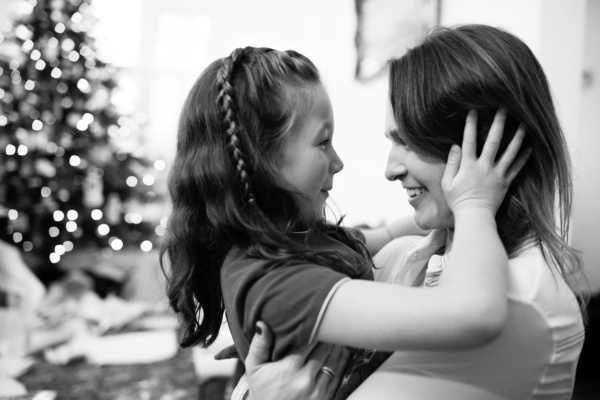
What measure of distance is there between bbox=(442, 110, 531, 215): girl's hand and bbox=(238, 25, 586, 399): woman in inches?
1.2

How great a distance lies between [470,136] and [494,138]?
0.04m

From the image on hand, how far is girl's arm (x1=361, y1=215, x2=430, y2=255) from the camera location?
4.87 feet

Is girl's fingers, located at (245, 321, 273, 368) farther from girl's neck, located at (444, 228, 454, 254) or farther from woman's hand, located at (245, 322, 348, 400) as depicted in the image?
girl's neck, located at (444, 228, 454, 254)

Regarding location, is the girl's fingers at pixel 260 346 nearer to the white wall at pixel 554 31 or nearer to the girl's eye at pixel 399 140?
the girl's eye at pixel 399 140

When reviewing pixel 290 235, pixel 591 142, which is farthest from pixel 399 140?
pixel 591 142

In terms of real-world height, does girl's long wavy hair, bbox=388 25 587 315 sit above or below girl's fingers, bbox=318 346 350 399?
above

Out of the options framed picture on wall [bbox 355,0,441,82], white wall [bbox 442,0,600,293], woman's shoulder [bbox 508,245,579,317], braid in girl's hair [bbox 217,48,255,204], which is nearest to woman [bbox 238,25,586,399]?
woman's shoulder [bbox 508,245,579,317]

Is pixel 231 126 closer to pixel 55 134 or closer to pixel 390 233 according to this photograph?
pixel 390 233

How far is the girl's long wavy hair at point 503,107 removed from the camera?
0.90m

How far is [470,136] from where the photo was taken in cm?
90

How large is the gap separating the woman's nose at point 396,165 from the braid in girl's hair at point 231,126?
0.29 m

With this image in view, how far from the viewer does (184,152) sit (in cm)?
112

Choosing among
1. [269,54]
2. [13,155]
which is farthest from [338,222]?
[13,155]

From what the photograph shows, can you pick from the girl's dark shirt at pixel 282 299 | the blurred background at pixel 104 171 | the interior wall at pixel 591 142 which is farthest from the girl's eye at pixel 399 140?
the interior wall at pixel 591 142
